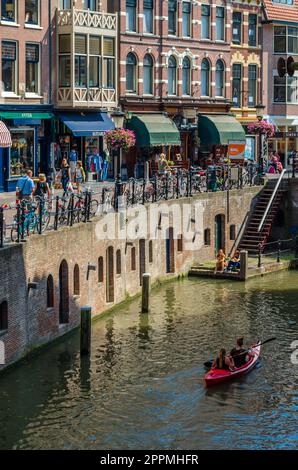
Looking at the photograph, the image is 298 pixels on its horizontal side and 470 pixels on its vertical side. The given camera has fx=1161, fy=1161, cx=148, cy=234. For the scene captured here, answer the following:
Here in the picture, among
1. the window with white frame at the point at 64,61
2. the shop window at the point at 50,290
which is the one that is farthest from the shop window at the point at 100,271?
the window with white frame at the point at 64,61

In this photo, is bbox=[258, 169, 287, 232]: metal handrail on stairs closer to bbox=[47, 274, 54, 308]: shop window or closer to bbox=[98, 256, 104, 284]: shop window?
bbox=[98, 256, 104, 284]: shop window

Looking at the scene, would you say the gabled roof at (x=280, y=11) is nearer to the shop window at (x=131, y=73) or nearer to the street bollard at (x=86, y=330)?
the shop window at (x=131, y=73)

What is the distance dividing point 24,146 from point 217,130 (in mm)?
14571

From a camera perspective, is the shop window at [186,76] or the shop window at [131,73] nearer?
the shop window at [131,73]

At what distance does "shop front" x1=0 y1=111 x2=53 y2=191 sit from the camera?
54.7m

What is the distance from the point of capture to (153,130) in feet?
205

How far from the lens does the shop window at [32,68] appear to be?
55.9m

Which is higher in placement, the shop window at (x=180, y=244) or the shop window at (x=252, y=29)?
→ the shop window at (x=252, y=29)

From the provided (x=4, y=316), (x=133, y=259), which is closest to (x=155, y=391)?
(x=4, y=316)

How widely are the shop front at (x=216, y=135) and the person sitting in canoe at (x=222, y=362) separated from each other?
3223cm

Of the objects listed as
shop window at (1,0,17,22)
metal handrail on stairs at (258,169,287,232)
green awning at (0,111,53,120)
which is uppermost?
shop window at (1,0,17,22)

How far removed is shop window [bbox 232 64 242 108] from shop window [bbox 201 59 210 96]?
11.3 ft

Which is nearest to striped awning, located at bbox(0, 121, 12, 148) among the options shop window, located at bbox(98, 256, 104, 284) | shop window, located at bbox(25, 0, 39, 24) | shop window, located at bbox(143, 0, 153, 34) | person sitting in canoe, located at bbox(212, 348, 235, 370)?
shop window, located at bbox(98, 256, 104, 284)

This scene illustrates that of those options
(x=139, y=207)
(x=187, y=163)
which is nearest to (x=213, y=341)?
(x=139, y=207)
